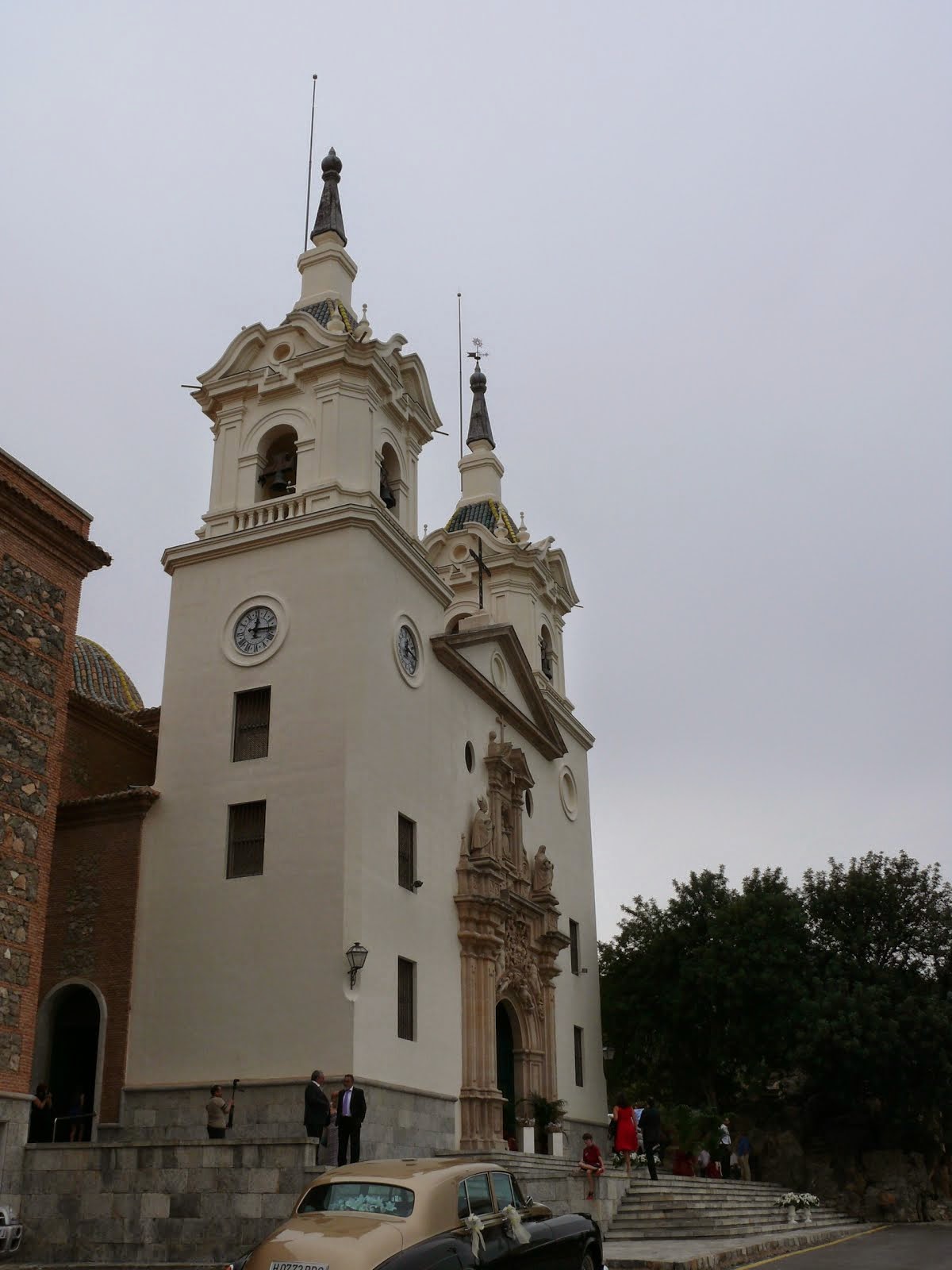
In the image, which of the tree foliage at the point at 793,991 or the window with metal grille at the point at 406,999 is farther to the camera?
the tree foliage at the point at 793,991

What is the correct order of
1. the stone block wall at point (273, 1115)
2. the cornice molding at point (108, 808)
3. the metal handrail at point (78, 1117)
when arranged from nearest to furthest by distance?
the stone block wall at point (273, 1115) → the metal handrail at point (78, 1117) → the cornice molding at point (108, 808)

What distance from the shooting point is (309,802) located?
21438 mm

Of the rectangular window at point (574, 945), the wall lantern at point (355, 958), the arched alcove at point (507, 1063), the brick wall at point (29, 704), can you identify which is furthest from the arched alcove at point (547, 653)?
the brick wall at point (29, 704)

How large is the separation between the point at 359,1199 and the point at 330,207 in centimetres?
2589

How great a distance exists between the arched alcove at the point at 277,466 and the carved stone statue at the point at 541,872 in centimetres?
1081

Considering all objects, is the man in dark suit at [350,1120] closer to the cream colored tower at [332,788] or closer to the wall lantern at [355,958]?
the cream colored tower at [332,788]

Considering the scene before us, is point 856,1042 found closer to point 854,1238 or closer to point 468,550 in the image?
point 854,1238

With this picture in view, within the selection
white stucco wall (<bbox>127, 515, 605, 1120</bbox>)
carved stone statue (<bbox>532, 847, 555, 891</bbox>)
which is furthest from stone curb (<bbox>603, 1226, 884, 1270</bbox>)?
carved stone statue (<bbox>532, 847, 555, 891</bbox>)

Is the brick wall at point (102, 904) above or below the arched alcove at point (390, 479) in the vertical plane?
below

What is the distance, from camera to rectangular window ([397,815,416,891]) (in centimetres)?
2289

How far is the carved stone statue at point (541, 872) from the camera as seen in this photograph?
96.9 feet

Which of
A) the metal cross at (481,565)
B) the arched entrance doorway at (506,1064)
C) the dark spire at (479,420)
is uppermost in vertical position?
the dark spire at (479,420)

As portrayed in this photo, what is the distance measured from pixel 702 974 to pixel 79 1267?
20243 millimetres

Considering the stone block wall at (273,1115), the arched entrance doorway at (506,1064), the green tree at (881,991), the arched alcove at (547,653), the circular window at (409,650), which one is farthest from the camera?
the arched alcove at (547,653)
